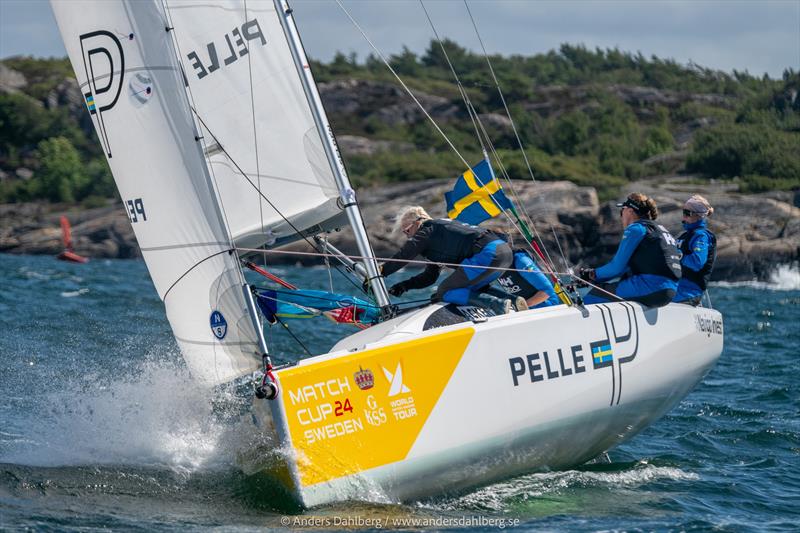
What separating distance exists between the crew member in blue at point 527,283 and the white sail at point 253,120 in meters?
1.12

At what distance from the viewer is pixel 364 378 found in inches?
221

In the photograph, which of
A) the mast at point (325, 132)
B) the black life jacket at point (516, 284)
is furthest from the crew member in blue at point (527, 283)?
the mast at point (325, 132)

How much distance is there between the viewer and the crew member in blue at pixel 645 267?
6.70 m

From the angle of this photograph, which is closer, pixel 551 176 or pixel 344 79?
pixel 551 176

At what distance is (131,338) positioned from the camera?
11.6 meters

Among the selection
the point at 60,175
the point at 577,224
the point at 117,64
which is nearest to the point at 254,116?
the point at 117,64

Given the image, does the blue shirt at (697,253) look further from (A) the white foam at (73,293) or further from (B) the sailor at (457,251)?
(A) the white foam at (73,293)

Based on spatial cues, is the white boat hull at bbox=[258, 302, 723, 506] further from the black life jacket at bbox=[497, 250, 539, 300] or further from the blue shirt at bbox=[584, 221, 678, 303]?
the black life jacket at bbox=[497, 250, 539, 300]

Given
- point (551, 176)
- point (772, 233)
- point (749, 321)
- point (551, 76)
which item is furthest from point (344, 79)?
point (749, 321)

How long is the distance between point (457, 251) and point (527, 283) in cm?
58

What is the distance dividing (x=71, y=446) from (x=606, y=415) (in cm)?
317

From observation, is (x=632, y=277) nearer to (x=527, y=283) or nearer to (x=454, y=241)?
(x=527, y=283)

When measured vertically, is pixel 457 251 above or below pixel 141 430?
above

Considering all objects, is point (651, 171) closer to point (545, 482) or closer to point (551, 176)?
point (551, 176)
